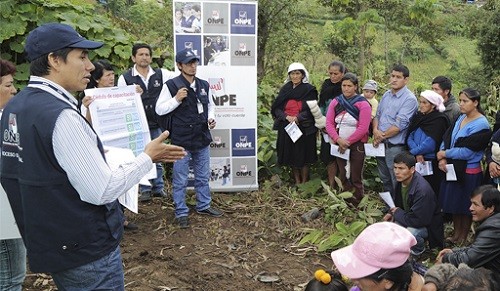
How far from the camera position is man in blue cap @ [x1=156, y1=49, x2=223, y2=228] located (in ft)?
16.8

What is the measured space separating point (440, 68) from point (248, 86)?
18.2 meters

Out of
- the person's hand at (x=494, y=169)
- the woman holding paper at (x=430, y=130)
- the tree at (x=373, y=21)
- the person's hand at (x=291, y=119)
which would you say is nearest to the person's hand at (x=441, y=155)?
the woman holding paper at (x=430, y=130)

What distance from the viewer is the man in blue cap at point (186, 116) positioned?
5.11m

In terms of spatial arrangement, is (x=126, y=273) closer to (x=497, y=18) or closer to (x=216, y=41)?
(x=216, y=41)

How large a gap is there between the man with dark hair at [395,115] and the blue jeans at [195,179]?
200 cm

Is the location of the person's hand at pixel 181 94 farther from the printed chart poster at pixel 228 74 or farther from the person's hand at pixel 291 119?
the person's hand at pixel 291 119

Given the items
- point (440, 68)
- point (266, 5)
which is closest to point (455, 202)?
point (266, 5)

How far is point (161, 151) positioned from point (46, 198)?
0.56m

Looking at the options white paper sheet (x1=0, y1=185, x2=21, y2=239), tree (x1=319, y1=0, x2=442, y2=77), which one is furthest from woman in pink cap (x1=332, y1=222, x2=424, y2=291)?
tree (x1=319, y1=0, x2=442, y2=77)

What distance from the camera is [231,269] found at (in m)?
4.38

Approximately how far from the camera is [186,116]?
17.0ft

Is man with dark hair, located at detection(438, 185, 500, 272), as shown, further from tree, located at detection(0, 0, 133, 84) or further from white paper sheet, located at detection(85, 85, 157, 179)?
tree, located at detection(0, 0, 133, 84)

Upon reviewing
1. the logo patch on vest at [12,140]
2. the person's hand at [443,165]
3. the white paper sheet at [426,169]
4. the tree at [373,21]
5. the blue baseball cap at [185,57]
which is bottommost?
the white paper sheet at [426,169]

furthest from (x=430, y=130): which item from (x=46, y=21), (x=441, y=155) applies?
(x=46, y=21)
